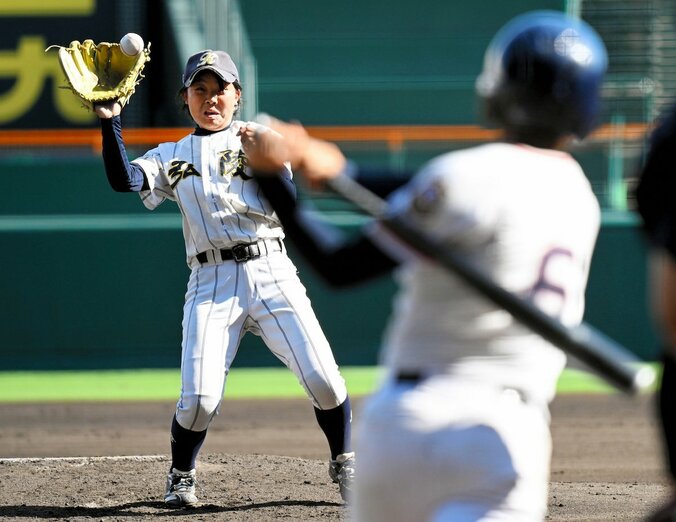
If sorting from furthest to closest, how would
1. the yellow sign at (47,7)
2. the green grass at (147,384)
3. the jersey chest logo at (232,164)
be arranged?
Answer: the yellow sign at (47,7)
the green grass at (147,384)
the jersey chest logo at (232,164)

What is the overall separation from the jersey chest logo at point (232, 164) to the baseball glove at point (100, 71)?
0.51 metres

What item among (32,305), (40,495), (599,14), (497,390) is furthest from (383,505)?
(599,14)

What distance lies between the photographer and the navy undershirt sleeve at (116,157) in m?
5.55

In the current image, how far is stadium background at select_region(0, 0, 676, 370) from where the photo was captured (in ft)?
37.7

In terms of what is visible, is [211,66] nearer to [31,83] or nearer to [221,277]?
[221,277]

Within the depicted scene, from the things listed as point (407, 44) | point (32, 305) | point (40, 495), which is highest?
point (407, 44)

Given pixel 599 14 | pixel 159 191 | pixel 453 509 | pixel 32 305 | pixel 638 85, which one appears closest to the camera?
pixel 453 509

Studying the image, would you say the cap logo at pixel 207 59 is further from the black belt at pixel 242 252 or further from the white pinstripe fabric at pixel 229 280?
the black belt at pixel 242 252

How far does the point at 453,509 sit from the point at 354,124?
1283 cm

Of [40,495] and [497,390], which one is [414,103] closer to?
[40,495]

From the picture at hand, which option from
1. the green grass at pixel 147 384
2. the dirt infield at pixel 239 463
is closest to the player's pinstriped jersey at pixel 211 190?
the dirt infield at pixel 239 463

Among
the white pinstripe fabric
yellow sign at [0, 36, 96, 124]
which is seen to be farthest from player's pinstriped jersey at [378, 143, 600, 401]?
yellow sign at [0, 36, 96, 124]

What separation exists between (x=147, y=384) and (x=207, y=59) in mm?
5505

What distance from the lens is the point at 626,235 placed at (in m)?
11.7
